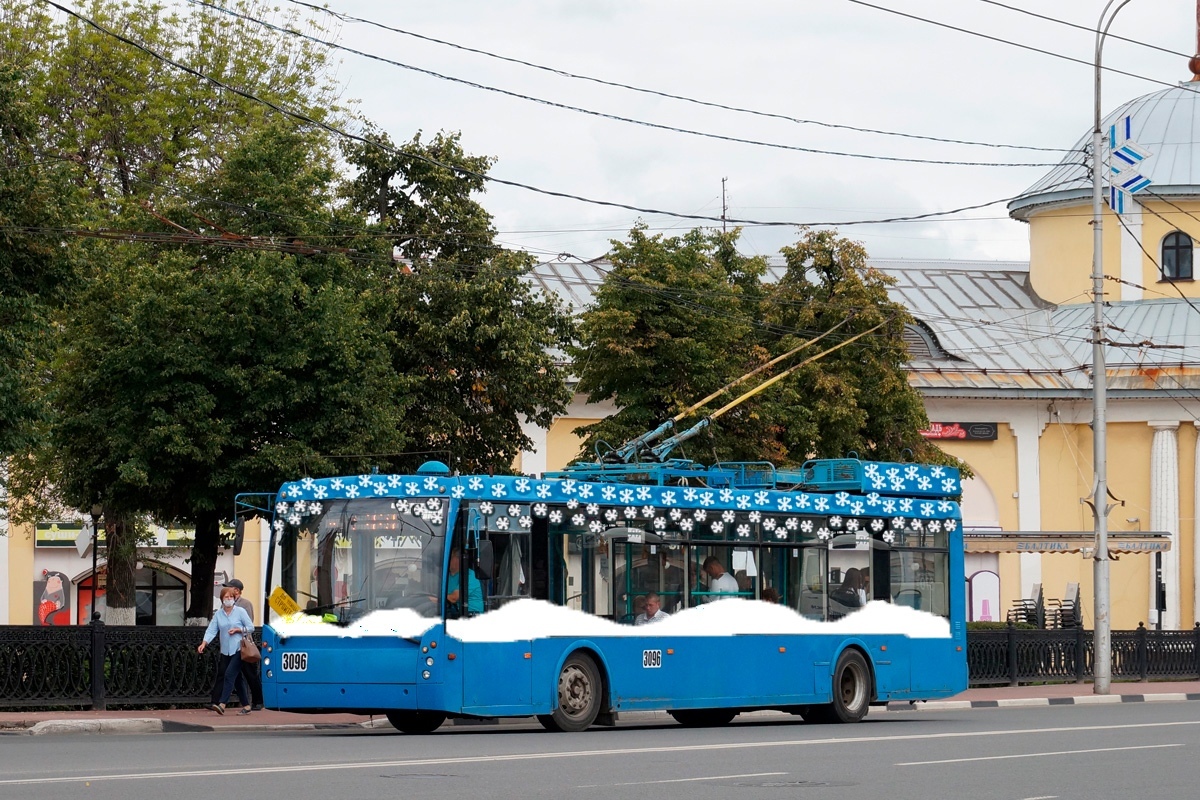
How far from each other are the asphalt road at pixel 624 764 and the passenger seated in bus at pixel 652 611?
49.3 inches

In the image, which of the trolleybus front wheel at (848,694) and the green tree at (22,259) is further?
the trolleybus front wheel at (848,694)

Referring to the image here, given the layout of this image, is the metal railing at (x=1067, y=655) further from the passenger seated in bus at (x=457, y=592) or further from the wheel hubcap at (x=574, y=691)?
the passenger seated in bus at (x=457, y=592)

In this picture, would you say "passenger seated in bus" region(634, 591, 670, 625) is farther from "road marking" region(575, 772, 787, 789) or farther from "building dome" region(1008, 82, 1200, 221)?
"building dome" region(1008, 82, 1200, 221)

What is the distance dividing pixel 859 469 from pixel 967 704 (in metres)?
7.66

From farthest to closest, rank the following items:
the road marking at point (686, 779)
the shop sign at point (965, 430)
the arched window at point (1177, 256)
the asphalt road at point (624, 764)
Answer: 1. the arched window at point (1177, 256)
2. the shop sign at point (965, 430)
3. the road marking at point (686, 779)
4. the asphalt road at point (624, 764)

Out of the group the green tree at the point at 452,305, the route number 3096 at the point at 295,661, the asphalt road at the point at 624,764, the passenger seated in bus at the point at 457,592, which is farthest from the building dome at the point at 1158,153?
the route number 3096 at the point at 295,661

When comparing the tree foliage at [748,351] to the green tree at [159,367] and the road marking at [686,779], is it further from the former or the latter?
the road marking at [686,779]

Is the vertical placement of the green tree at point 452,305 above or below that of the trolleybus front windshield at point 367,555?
above

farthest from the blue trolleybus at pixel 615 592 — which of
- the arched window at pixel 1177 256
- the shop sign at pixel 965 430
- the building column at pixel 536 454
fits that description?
the arched window at pixel 1177 256

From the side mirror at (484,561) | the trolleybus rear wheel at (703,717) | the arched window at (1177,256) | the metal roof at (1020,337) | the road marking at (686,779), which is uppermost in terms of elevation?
the arched window at (1177,256)

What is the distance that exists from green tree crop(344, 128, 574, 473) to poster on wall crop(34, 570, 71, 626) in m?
16.6

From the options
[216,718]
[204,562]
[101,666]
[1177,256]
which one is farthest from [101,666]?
[1177,256]

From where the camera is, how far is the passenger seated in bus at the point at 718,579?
20844 mm

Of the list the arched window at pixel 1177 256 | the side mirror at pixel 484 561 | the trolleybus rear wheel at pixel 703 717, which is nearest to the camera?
the side mirror at pixel 484 561
